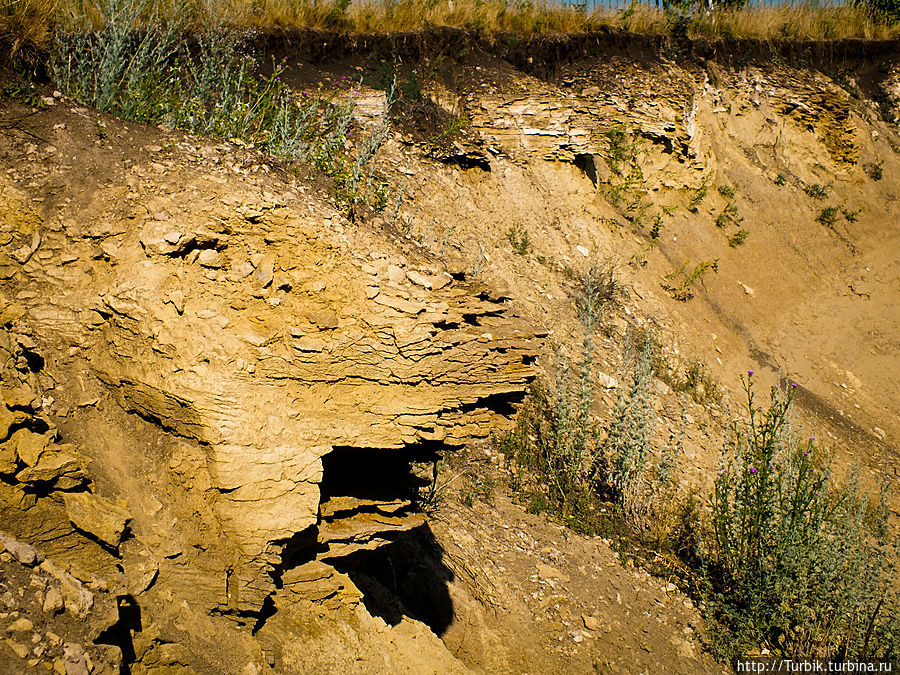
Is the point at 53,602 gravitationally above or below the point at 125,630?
above

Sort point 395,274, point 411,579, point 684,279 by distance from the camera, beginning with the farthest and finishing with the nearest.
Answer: point 684,279 < point 411,579 < point 395,274

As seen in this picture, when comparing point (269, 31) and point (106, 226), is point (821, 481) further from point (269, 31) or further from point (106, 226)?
point (269, 31)

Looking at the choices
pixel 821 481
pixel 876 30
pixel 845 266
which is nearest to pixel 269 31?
pixel 821 481

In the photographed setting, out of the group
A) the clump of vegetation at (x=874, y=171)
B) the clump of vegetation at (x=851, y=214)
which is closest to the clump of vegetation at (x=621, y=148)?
the clump of vegetation at (x=851, y=214)

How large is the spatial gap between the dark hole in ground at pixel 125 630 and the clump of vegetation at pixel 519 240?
7828 millimetres

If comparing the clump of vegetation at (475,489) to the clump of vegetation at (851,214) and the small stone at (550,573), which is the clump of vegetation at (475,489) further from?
the clump of vegetation at (851,214)

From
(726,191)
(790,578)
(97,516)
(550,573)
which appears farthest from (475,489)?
(726,191)

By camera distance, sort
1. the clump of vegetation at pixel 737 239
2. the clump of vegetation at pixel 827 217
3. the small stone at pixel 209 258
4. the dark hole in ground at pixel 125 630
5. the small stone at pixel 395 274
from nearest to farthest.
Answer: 1. the dark hole in ground at pixel 125 630
2. the small stone at pixel 209 258
3. the small stone at pixel 395 274
4. the clump of vegetation at pixel 737 239
5. the clump of vegetation at pixel 827 217

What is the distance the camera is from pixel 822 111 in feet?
48.6

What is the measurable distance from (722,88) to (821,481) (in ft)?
35.9

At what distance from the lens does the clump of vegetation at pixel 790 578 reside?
532cm

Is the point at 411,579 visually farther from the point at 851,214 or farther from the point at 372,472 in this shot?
the point at 851,214

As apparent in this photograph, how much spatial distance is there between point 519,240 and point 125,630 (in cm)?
822

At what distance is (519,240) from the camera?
391 inches
